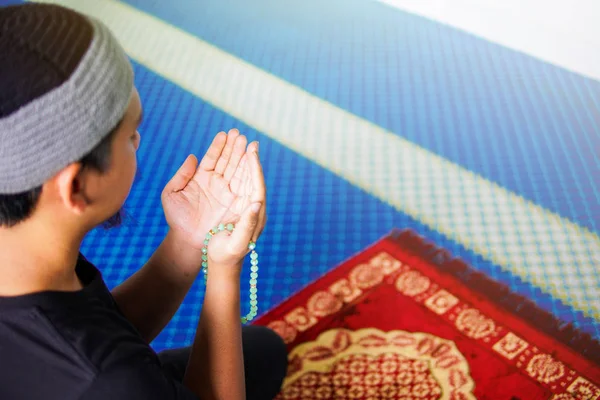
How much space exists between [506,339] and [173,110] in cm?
146

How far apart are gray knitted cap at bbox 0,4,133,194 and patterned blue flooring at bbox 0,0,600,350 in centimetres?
97

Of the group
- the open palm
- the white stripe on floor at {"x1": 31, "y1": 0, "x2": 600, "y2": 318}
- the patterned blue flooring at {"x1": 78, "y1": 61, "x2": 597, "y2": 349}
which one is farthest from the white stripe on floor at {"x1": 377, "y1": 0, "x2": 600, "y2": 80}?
the open palm

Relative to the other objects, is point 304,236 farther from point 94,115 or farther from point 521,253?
point 94,115

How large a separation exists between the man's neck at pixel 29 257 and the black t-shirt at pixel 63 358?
19mm

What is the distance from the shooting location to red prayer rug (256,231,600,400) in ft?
4.80

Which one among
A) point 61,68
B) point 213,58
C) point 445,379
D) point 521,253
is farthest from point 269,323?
point 213,58

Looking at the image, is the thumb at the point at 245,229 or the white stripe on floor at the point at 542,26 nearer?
the thumb at the point at 245,229

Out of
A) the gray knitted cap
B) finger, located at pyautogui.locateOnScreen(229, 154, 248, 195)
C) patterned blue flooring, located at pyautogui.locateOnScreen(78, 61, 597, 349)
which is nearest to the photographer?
the gray knitted cap

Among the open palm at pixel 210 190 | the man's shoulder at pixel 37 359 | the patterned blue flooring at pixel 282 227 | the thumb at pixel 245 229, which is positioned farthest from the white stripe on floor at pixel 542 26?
the man's shoulder at pixel 37 359

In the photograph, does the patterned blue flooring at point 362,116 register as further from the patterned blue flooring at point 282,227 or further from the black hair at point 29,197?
the black hair at point 29,197

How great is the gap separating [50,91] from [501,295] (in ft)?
4.37

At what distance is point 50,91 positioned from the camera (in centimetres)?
69

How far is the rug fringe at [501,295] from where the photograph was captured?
154 centimetres

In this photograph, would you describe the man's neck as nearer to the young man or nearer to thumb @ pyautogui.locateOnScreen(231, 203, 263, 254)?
the young man
